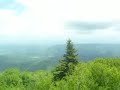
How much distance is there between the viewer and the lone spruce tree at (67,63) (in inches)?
2821

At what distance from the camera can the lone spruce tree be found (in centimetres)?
7165

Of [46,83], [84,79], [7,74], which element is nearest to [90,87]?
[84,79]

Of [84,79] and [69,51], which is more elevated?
[69,51]

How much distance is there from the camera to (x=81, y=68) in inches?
2908

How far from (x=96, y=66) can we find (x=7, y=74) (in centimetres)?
8245

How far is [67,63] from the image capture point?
2847 inches

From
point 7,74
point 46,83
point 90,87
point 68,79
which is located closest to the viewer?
point 90,87

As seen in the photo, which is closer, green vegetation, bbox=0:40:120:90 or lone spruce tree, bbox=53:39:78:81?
green vegetation, bbox=0:40:120:90

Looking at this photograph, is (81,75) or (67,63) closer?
(81,75)

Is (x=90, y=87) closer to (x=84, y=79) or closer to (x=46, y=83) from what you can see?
(x=84, y=79)

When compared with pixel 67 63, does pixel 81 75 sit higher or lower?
lower

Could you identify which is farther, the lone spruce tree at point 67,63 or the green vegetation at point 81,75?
the lone spruce tree at point 67,63

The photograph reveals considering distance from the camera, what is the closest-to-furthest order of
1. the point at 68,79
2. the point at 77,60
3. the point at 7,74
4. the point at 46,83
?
1. the point at 68,79
2. the point at 77,60
3. the point at 46,83
4. the point at 7,74

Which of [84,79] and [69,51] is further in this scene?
[69,51]
